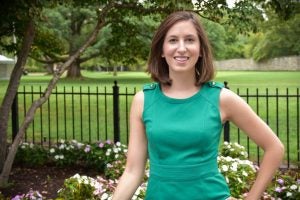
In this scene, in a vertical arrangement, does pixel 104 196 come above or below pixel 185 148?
below

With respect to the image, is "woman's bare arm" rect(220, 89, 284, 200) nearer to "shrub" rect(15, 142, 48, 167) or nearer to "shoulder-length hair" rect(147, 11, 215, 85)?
"shoulder-length hair" rect(147, 11, 215, 85)

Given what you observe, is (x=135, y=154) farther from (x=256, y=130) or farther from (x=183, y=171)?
(x=256, y=130)

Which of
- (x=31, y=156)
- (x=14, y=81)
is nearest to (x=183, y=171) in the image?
(x=14, y=81)

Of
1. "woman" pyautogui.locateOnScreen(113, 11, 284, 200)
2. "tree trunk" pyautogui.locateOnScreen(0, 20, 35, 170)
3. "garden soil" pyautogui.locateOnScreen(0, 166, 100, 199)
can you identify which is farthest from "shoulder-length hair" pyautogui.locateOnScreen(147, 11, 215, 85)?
"tree trunk" pyautogui.locateOnScreen(0, 20, 35, 170)

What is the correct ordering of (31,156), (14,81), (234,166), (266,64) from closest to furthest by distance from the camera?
1. (234,166)
2. (14,81)
3. (31,156)
4. (266,64)

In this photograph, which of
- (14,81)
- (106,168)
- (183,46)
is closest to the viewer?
(183,46)

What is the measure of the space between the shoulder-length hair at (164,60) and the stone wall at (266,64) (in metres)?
71.8

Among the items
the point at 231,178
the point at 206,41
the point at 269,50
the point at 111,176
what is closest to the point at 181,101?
the point at 206,41

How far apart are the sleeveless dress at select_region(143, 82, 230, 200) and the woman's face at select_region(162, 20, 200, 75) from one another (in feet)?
0.41

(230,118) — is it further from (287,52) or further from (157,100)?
(287,52)

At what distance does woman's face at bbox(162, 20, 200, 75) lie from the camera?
1901 millimetres

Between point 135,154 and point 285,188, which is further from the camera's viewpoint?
point 285,188

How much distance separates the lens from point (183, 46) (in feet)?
6.23

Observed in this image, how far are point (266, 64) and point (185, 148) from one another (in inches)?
3369
